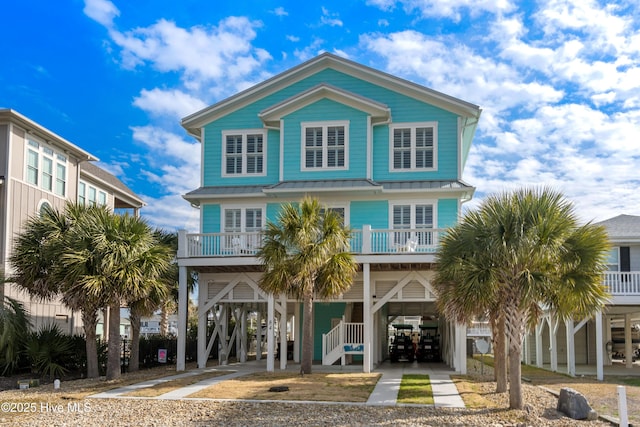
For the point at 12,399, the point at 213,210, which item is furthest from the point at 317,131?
the point at 12,399

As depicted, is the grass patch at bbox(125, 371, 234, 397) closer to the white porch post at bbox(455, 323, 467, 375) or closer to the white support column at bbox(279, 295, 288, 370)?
the white support column at bbox(279, 295, 288, 370)

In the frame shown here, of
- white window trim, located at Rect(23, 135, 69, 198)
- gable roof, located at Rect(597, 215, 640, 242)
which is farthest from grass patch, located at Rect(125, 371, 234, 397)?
gable roof, located at Rect(597, 215, 640, 242)

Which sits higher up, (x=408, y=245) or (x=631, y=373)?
(x=408, y=245)

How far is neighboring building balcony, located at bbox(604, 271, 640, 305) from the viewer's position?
23141 mm

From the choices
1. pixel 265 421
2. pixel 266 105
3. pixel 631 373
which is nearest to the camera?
pixel 265 421

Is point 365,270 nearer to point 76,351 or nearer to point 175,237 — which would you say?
point 175,237

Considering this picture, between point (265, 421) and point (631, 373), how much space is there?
17101 mm

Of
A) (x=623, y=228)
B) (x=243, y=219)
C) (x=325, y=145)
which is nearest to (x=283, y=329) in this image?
(x=243, y=219)

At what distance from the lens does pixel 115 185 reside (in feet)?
123

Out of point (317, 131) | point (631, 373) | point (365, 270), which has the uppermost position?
point (317, 131)

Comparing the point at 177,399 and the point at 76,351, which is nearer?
the point at 177,399

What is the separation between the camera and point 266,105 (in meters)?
27.3

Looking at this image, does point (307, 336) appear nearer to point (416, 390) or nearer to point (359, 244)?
point (359, 244)

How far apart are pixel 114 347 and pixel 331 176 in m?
9.91
